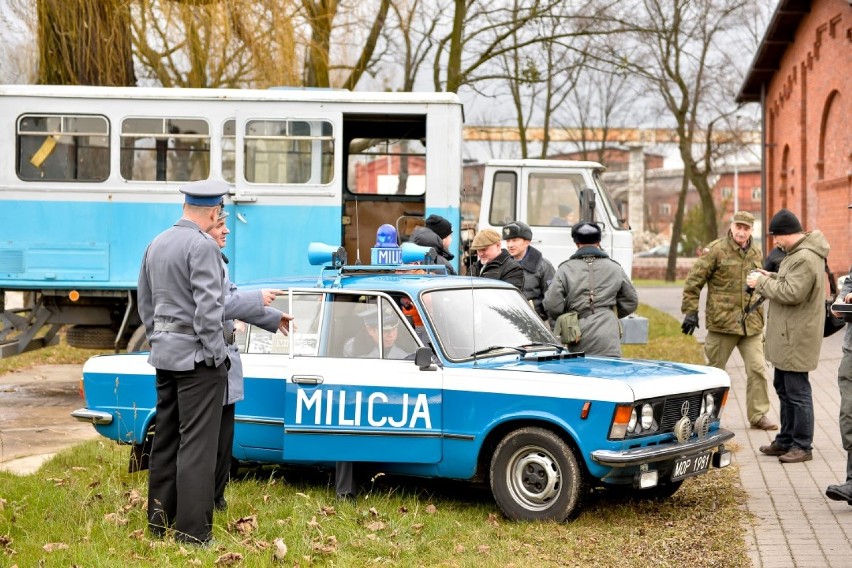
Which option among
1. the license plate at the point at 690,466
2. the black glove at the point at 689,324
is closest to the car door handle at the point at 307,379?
the license plate at the point at 690,466

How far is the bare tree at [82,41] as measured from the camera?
17.7 metres

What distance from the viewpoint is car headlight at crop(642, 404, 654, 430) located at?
7102mm

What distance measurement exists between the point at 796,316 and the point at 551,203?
6.60m

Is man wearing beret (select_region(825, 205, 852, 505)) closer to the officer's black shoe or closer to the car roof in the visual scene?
the officer's black shoe

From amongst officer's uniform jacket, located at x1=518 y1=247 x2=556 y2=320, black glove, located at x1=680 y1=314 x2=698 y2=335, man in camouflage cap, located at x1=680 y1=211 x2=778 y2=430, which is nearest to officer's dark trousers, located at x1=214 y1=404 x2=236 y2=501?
officer's uniform jacket, located at x1=518 y1=247 x2=556 y2=320

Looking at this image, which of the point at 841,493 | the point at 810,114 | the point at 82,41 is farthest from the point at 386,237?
the point at 810,114

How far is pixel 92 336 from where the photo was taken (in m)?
14.4

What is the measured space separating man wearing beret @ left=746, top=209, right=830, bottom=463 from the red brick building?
14.9m

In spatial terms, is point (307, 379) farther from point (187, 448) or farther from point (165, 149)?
point (165, 149)

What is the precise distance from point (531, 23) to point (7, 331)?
15.5 metres

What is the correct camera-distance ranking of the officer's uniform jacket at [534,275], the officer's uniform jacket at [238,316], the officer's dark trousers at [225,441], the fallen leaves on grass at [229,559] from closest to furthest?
1. the fallen leaves on grass at [229,559]
2. the officer's uniform jacket at [238,316]
3. the officer's dark trousers at [225,441]
4. the officer's uniform jacket at [534,275]

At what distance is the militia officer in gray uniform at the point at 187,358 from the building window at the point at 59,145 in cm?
783

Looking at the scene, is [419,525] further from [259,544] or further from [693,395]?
[693,395]

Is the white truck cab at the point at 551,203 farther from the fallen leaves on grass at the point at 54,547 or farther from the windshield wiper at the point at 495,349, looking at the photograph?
the fallen leaves on grass at the point at 54,547
